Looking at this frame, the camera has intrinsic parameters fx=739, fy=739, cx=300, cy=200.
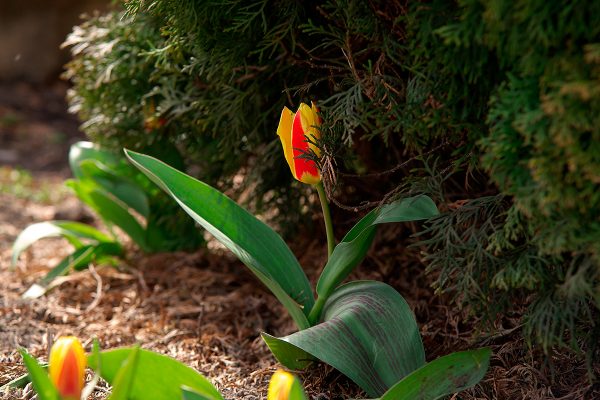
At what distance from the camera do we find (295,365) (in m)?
1.91

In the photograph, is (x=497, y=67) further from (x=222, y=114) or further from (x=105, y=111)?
(x=105, y=111)

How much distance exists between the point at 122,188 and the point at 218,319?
30.0 inches

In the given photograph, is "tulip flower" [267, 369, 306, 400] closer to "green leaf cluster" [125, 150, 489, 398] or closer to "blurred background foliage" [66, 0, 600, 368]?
"green leaf cluster" [125, 150, 489, 398]

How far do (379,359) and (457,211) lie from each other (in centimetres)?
39

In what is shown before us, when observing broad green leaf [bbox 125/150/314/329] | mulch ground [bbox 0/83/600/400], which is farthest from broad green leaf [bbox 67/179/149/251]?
broad green leaf [bbox 125/150/314/329]

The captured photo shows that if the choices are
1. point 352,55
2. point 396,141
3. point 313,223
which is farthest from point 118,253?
point 352,55

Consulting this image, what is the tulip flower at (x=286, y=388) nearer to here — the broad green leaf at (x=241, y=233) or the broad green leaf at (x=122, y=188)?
the broad green leaf at (x=241, y=233)

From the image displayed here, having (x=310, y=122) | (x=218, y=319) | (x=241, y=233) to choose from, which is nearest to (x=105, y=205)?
(x=218, y=319)

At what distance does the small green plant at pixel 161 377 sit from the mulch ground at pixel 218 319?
167mm

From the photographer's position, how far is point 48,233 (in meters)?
2.78

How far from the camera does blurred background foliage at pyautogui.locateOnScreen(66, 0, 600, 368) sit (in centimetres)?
135

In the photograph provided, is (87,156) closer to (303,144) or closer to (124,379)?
(303,144)

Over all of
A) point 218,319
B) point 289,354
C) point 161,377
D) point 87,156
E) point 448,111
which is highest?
point 448,111

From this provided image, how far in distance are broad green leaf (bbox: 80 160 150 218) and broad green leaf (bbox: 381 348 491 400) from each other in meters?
1.66
